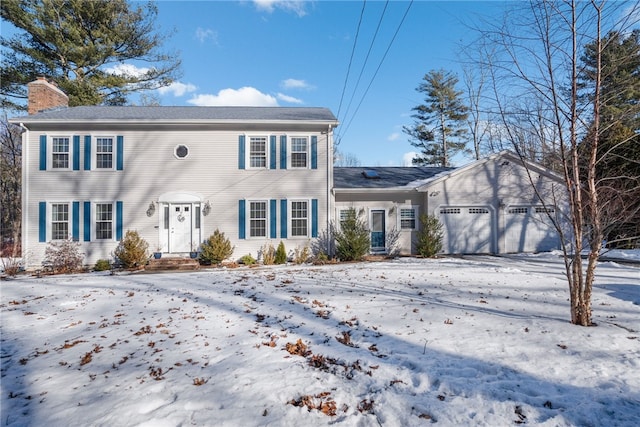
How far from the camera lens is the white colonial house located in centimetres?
1150

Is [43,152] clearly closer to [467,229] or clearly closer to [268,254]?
[268,254]

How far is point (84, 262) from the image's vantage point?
11438 millimetres

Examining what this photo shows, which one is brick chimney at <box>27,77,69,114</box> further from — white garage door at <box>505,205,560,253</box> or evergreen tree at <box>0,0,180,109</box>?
white garage door at <box>505,205,560,253</box>

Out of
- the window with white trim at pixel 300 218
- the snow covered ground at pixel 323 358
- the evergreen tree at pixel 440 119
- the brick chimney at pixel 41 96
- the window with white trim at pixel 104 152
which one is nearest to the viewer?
the snow covered ground at pixel 323 358

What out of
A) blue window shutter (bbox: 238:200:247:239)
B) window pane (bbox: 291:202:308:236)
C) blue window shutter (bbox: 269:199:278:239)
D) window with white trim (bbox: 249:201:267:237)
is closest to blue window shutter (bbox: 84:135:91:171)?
blue window shutter (bbox: 238:200:247:239)

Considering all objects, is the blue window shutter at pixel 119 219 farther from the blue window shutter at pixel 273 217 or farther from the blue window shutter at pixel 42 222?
the blue window shutter at pixel 273 217

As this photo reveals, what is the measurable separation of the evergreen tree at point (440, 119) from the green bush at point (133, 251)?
2254cm

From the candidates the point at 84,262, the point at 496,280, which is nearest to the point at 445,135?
the point at 496,280

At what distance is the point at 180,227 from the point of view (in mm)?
11875

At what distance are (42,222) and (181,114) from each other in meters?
6.46

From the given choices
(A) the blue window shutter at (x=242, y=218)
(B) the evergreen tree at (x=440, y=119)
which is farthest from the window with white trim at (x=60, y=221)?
(B) the evergreen tree at (x=440, y=119)

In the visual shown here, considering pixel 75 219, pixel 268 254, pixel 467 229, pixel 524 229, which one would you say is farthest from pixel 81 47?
pixel 524 229

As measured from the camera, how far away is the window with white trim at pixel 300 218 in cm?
1229

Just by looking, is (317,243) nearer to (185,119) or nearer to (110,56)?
(185,119)
